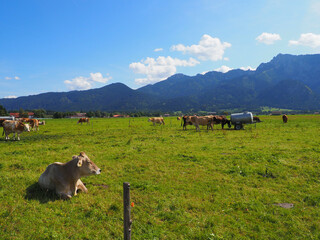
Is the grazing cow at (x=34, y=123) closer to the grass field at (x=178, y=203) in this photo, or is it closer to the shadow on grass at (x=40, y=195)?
the grass field at (x=178, y=203)

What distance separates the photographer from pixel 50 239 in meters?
4.39

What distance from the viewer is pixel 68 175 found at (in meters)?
6.46

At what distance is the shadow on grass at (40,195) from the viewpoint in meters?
6.16

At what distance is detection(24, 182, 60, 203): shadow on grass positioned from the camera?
616cm

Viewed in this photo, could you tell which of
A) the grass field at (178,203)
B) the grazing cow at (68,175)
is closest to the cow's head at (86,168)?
the grazing cow at (68,175)

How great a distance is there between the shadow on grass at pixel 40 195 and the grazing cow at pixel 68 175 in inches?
6.6

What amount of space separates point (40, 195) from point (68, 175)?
1.19 metres

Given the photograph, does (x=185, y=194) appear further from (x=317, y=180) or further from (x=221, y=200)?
(x=317, y=180)

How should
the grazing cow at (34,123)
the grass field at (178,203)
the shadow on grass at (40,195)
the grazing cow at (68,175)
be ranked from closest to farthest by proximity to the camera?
the grass field at (178,203)
the shadow on grass at (40,195)
the grazing cow at (68,175)
the grazing cow at (34,123)

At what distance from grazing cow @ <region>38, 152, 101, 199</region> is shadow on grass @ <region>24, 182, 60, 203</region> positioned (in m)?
0.17

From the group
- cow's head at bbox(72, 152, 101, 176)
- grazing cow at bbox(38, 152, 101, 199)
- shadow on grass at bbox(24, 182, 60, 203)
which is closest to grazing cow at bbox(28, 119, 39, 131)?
shadow on grass at bbox(24, 182, 60, 203)

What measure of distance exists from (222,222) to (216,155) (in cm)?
703

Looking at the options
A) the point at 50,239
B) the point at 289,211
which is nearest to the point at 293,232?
the point at 289,211

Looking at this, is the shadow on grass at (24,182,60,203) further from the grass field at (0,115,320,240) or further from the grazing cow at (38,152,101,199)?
the grazing cow at (38,152,101,199)
